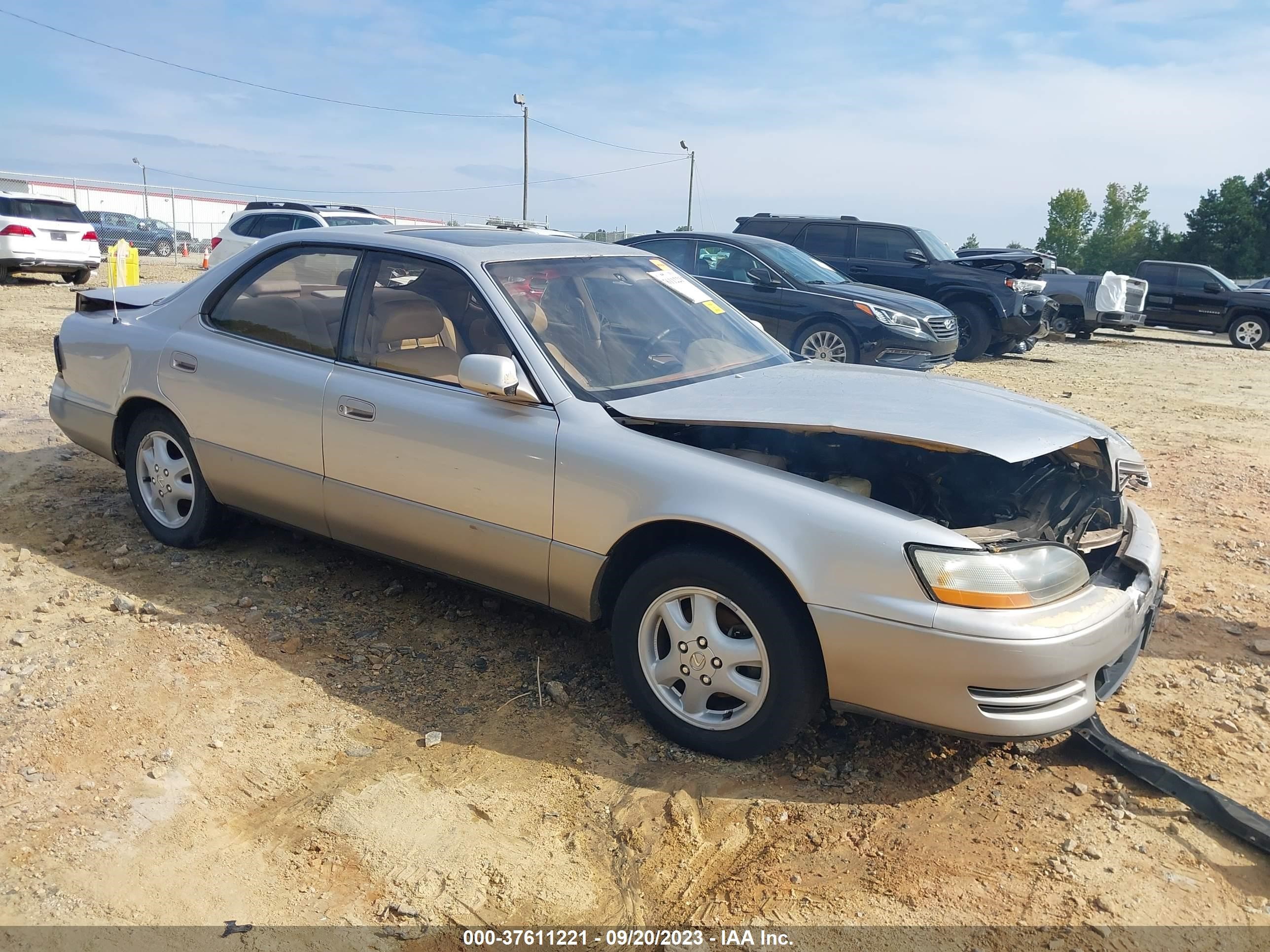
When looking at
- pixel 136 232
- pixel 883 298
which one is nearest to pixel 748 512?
pixel 883 298

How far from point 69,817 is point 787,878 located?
2.06 meters

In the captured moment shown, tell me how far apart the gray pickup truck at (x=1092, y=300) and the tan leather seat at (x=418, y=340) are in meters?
16.2

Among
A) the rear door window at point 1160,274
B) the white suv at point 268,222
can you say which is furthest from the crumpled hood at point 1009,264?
the white suv at point 268,222

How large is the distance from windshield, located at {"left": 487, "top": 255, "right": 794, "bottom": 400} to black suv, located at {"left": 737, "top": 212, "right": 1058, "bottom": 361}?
9870 mm

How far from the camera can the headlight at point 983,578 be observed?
8.94ft

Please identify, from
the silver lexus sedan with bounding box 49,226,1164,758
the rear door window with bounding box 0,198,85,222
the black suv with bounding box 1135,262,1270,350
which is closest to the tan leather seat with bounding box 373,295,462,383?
the silver lexus sedan with bounding box 49,226,1164,758

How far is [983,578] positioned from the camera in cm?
274

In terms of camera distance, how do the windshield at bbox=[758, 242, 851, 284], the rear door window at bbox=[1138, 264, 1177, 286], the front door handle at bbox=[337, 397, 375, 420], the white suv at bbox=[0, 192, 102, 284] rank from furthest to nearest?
A: the rear door window at bbox=[1138, 264, 1177, 286]
the white suv at bbox=[0, 192, 102, 284]
the windshield at bbox=[758, 242, 851, 284]
the front door handle at bbox=[337, 397, 375, 420]

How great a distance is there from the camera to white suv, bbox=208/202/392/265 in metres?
14.2

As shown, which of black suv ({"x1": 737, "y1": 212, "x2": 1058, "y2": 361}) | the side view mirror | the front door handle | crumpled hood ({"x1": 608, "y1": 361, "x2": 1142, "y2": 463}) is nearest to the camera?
crumpled hood ({"x1": 608, "y1": 361, "x2": 1142, "y2": 463})

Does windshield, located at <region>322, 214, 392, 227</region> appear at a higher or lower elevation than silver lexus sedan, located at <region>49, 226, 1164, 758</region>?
higher

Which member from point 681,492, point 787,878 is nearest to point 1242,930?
point 787,878

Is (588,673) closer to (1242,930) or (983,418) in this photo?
(983,418)

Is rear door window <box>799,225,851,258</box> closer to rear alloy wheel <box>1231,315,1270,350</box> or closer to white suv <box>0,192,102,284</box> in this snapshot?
rear alloy wheel <box>1231,315,1270,350</box>
